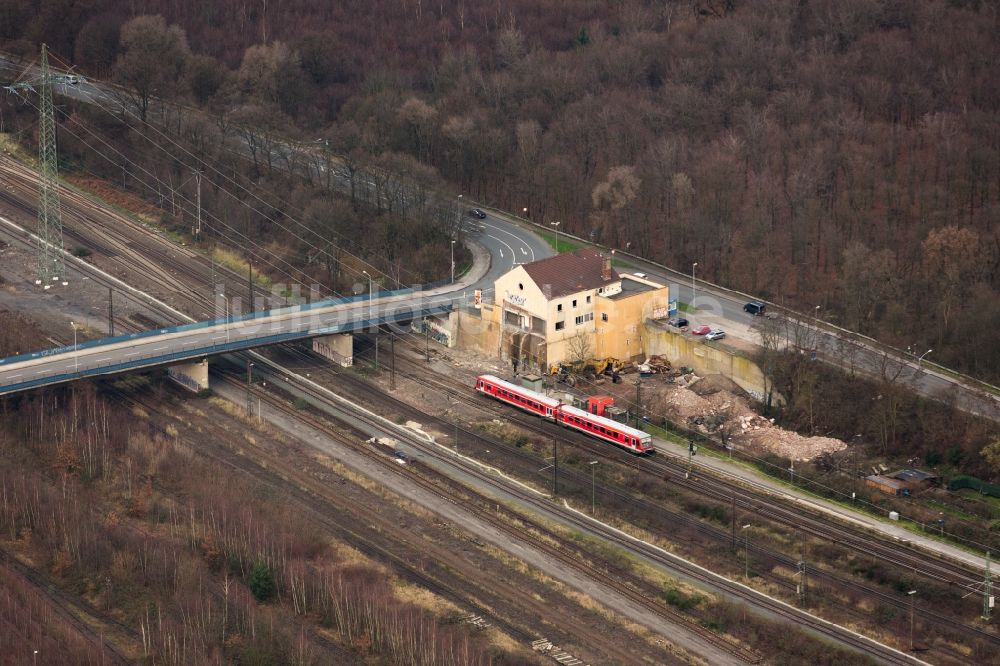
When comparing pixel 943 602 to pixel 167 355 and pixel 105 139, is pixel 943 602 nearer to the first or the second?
pixel 167 355

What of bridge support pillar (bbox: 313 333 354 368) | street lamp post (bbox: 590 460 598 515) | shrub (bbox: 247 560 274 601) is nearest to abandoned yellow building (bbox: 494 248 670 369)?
bridge support pillar (bbox: 313 333 354 368)

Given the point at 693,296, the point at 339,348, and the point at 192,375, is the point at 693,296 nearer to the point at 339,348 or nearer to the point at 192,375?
the point at 339,348

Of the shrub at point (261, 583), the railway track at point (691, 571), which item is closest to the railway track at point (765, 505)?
the railway track at point (691, 571)

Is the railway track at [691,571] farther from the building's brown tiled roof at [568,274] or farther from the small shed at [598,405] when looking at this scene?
the building's brown tiled roof at [568,274]

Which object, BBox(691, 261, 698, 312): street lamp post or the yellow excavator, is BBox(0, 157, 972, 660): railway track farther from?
BBox(691, 261, 698, 312): street lamp post

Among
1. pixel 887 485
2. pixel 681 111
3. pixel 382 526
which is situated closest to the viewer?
pixel 382 526

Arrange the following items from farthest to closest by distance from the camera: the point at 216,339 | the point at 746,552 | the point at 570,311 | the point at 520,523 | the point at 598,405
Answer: the point at 570,311 < the point at 216,339 < the point at 598,405 < the point at 520,523 < the point at 746,552

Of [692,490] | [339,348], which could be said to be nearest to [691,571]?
[692,490]
